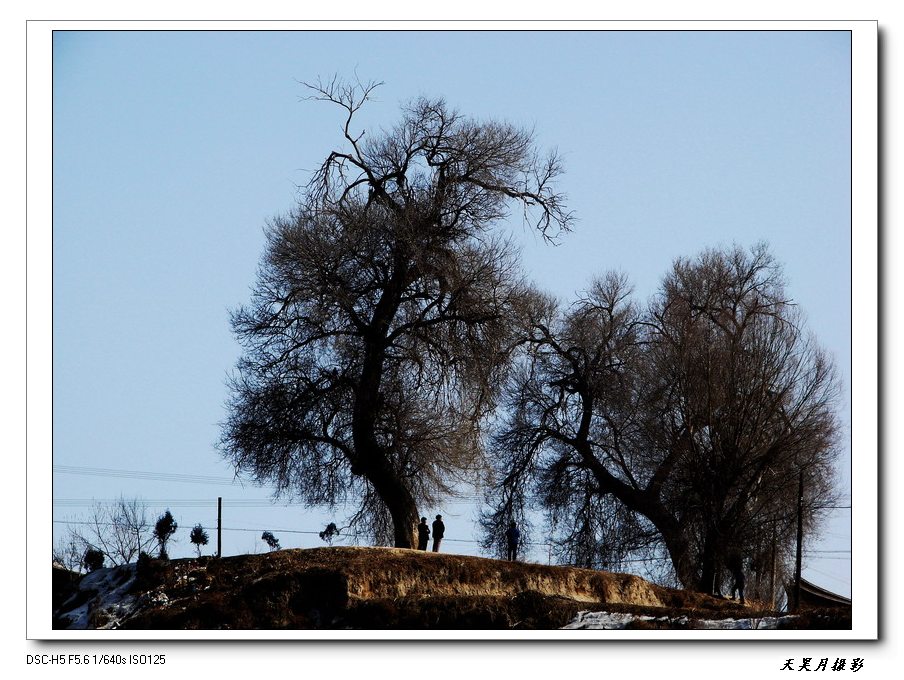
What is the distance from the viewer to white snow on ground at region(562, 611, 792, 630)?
26781 millimetres

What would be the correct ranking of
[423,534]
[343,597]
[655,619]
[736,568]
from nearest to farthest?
[655,619], [343,597], [423,534], [736,568]

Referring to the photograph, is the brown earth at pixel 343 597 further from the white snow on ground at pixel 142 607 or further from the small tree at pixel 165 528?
the small tree at pixel 165 528

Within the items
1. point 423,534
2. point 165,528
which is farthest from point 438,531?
point 165,528

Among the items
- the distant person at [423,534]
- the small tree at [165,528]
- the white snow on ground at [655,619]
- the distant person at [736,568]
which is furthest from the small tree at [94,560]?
the distant person at [736,568]

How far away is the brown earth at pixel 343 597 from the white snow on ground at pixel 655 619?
0.50 feet

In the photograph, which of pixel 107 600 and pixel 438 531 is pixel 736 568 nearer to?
pixel 438 531

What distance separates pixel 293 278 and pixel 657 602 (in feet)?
39.1

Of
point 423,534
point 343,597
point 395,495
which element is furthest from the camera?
point 423,534

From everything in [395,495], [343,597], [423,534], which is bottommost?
[343,597]

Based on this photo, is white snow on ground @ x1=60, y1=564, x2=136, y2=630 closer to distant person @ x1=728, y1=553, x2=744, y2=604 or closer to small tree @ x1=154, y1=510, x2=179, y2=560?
small tree @ x1=154, y1=510, x2=179, y2=560

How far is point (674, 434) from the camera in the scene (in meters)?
45.8

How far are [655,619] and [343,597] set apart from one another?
596 cm

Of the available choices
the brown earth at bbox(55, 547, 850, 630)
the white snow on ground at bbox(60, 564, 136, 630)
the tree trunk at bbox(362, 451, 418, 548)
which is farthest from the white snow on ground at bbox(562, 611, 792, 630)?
the white snow on ground at bbox(60, 564, 136, 630)
